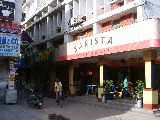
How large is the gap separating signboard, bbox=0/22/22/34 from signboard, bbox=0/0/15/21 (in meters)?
0.39

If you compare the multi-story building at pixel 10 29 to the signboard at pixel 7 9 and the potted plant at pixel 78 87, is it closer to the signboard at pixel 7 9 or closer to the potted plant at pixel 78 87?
the signboard at pixel 7 9

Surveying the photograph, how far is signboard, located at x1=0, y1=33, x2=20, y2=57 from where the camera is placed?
46.9 ft

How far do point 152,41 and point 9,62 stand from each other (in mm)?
10924

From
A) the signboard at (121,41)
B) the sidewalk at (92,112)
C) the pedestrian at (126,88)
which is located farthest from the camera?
the pedestrian at (126,88)

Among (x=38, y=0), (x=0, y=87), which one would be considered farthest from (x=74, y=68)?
(x=38, y=0)

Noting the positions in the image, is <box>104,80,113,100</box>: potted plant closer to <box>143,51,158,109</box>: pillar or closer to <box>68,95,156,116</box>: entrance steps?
<box>68,95,156,116</box>: entrance steps

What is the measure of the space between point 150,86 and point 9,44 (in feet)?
33.6

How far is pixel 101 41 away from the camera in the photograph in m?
13.8

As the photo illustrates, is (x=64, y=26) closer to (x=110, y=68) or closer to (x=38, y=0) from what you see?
(x=110, y=68)

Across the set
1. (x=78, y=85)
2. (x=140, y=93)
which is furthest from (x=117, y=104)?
(x=78, y=85)

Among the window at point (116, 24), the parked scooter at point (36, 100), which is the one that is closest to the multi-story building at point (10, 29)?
the parked scooter at point (36, 100)

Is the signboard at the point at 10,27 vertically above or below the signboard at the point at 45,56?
above

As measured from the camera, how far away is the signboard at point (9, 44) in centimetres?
1430

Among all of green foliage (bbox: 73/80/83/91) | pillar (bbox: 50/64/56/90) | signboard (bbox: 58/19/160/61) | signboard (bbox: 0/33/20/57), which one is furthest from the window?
pillar (bbox: 50/64/56/90)
